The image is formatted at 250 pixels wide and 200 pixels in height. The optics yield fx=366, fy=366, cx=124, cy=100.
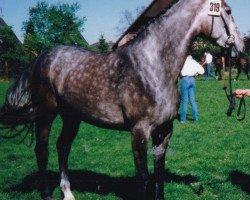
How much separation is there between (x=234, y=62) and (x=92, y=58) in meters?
1.97

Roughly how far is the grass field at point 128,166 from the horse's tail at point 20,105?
1237 millimetres

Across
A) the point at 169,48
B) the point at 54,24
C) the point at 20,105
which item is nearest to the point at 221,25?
the point at 169,48

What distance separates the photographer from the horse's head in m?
4.56

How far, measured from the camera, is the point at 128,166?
7602 millimetres

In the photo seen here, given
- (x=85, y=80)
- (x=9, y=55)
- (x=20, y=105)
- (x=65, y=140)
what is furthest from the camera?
(x=9, y=55)

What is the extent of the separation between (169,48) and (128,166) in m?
3.63

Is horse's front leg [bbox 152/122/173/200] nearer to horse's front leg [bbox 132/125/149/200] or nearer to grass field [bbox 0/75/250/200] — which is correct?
horse's front leg [bbox 132/125/149/200]

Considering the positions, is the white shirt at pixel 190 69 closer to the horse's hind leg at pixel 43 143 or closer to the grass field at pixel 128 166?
the grass field at pixel 128 166

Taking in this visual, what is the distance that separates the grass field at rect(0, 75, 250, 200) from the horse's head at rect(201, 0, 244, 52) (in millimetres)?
2520

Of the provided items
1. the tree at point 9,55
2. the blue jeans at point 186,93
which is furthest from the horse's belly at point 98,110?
the tree at point 9,55

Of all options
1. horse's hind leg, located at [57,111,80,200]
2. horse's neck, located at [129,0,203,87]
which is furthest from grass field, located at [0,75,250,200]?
horse's neck, located at [129,0,203,87]

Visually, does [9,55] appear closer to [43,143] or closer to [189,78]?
[189,78]

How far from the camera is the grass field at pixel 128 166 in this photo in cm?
610

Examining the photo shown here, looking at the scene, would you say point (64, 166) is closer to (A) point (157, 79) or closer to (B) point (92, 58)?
(B) point (92, 58)
